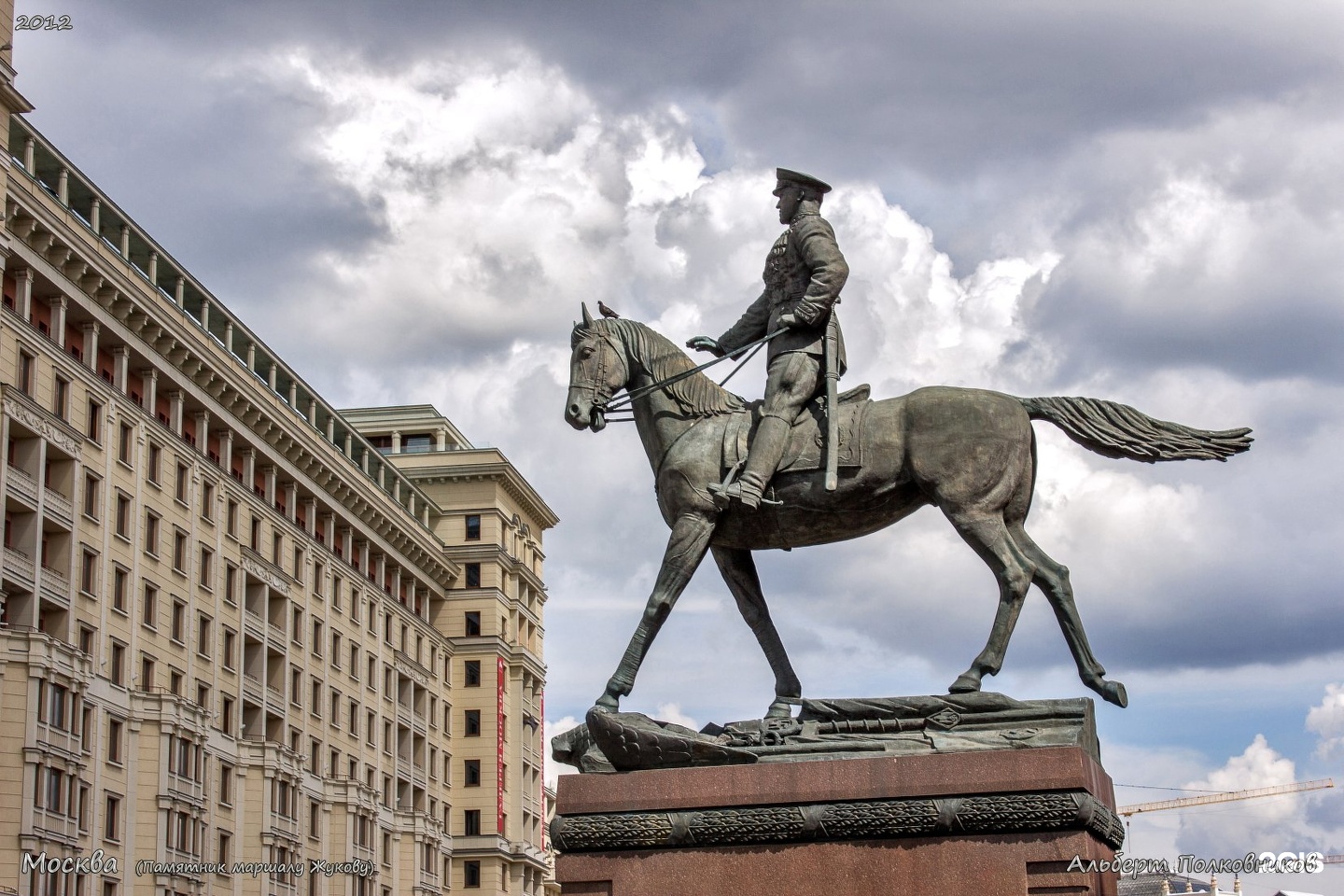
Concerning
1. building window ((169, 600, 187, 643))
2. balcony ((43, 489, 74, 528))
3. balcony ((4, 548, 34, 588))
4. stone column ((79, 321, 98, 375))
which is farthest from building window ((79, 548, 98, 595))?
building window ((169, 600, 187, 643))

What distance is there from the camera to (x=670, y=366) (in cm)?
1820

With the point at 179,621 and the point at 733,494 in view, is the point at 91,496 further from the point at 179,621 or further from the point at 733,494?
the point at 733,494

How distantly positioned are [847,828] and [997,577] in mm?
2763

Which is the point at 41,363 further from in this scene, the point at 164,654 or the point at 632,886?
the point at 632,886

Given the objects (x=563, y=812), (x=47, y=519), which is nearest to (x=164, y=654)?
(x=47, y=519)

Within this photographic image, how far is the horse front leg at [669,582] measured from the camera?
56.6ft

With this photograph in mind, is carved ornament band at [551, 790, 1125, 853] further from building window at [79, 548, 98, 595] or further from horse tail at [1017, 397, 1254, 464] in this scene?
building window at [79, 548, 98, 595]

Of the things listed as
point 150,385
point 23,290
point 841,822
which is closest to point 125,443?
point 150,385

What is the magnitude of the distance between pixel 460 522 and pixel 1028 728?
4205 inches

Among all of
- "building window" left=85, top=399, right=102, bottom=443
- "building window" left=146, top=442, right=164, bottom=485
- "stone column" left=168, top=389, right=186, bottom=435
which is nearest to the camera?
"building window" left=85, top=399, right=102, bottom=443

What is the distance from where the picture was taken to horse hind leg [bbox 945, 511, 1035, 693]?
16703 mm

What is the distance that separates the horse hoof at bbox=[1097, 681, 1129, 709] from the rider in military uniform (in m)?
3.57

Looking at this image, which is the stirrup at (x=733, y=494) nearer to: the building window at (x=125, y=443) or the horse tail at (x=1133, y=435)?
the horse tail at (x=1133, y=435)

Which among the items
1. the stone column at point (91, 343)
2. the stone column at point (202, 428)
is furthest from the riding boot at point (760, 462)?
the stone column at point (202, 428)
